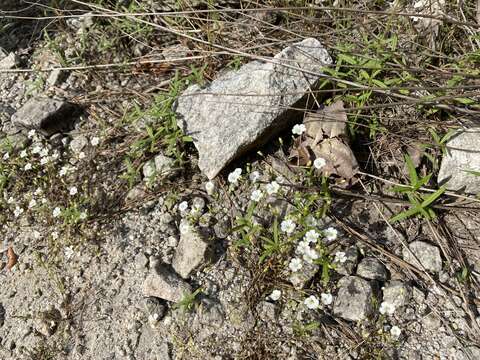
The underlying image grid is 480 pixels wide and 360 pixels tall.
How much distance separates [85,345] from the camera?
104 inches

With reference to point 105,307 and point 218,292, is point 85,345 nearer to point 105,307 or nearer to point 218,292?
point 105,307

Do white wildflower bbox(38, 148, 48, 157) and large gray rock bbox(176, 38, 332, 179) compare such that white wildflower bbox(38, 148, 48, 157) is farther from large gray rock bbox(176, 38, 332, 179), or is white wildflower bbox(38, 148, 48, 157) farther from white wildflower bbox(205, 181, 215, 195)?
white wildflower bbox(205, 181, 215, 195)

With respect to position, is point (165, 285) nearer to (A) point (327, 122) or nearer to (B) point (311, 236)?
(B) point (311, 236)

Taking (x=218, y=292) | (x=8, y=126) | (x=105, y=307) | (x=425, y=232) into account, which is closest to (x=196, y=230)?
(x=218, y=292)

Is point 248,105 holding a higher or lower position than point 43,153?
higher

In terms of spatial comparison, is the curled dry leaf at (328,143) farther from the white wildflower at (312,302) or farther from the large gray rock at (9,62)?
the large gray rock at (9,62)

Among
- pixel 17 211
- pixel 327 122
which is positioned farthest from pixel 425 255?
pixel 17 211

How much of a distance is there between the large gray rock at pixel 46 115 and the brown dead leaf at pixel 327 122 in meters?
1.89

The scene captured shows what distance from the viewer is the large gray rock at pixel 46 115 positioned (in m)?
3.55

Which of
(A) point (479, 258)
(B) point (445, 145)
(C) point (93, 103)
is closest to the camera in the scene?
(A) point (479, 258)

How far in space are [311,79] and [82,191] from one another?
5.63 feet

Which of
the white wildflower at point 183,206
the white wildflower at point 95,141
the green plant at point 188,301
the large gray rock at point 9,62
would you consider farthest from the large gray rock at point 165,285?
the large gray rock at point 9,62

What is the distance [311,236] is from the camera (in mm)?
2561

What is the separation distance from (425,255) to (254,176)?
1076mm
